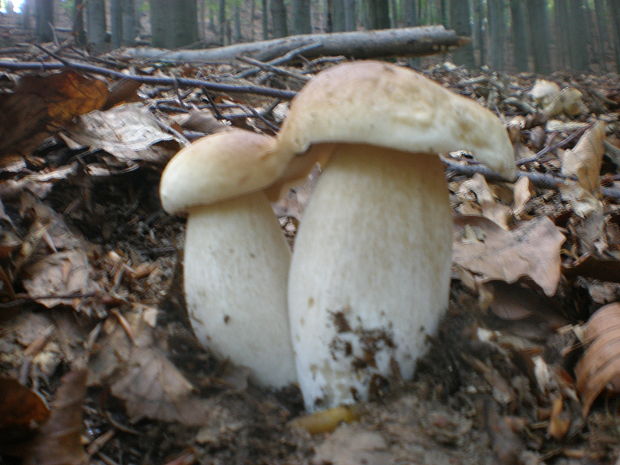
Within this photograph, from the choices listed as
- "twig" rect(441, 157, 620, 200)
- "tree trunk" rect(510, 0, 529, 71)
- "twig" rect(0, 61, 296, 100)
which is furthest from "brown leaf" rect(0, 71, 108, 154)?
"tree trunk" rect(510, 0, 529, 71)

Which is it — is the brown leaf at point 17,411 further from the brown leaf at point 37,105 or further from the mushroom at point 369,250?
Answer: the brown leaf at point 37,105

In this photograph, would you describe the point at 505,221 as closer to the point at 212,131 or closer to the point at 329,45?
the point at 212,131

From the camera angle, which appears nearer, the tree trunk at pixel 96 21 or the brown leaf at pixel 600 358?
the brown leaf at pixel 600 358

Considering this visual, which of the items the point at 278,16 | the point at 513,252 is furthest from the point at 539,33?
the point at 513,252

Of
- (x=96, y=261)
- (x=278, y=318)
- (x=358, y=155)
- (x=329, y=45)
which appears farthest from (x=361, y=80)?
(x=329, y=45)

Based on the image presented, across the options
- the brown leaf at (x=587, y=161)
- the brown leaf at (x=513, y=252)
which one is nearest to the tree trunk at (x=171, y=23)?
the brown leaf at (x=587, y=161)

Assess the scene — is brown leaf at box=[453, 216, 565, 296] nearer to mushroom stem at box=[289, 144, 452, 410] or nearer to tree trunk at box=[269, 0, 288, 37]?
mushroom stem at box=[289, 144, 452, 410]
